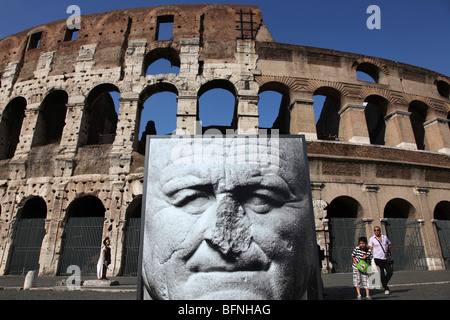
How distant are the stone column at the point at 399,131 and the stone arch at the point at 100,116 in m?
10.3

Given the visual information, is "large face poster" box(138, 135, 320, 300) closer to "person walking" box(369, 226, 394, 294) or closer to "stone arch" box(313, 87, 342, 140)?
"person walking" box(369, 226, 394, 294)

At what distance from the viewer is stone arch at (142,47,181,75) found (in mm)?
10479

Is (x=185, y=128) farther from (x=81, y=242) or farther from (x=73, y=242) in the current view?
(x=73, y=242)

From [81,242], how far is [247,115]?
262 inches

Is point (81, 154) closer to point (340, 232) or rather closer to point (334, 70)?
point (340, 232)


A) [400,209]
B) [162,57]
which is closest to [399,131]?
[400,209]

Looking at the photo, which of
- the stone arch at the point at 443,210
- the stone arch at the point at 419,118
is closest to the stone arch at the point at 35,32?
the stone arch at the point at 419,118

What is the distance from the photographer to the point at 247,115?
9297mm

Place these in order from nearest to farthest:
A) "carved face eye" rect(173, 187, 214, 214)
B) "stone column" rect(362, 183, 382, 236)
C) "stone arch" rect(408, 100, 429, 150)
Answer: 1. "carved face eye" rect(173, 187, 214, 214)
2. "stone column" rect(362, 183, 382, 236)
3. "stone arch" rect(408, 100, 429, 150)

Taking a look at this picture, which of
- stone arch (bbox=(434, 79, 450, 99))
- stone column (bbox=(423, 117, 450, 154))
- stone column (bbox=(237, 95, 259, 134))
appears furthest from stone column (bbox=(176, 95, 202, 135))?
stone arch (bbox=(434, 79, 450, 99))

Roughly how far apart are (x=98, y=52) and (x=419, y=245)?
13308 millimetres

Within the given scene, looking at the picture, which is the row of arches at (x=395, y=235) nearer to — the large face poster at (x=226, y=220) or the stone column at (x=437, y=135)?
the stone column at (x=437, y=135)

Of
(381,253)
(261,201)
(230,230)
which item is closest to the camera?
(230,230)
